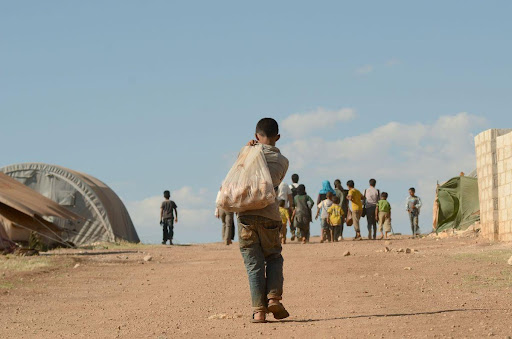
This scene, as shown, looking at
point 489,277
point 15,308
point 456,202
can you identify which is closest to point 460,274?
point 489,277

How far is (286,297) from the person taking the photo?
416 inches

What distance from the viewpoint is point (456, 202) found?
1027 inches

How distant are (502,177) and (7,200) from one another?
10.8 m

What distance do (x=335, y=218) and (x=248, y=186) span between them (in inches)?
630

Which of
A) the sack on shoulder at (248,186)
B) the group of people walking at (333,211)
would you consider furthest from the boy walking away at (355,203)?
the sack on shoulder at (248,186)

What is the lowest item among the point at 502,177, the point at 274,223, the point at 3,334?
the point at 3,334

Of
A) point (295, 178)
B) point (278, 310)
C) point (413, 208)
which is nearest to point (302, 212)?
point (295, 178)

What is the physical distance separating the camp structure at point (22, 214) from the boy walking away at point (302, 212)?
566 cm

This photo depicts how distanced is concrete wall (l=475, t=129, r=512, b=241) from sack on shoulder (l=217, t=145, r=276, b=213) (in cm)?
1183

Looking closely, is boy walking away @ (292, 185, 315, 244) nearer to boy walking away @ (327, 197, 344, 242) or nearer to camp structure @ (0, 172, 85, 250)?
boy walking away @ (327, 197, 344, 242)

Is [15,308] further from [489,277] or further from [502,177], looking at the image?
[502,177]

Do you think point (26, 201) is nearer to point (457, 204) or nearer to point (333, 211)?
point (333, 211)

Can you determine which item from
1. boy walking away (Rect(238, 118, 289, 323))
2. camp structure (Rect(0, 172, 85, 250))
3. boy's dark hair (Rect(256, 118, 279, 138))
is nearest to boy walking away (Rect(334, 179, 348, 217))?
camp structure (Rect(0, 172, 85, 250))

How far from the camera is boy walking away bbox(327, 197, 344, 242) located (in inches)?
939
